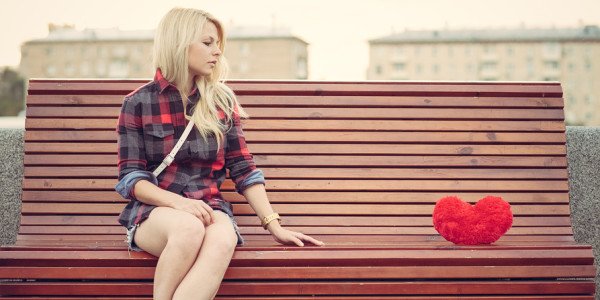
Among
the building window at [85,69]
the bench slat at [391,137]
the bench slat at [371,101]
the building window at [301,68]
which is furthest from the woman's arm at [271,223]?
the building window at [85,69]

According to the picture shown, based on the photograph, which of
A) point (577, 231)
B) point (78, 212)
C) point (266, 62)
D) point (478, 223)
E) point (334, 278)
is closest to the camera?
point (334, 278)

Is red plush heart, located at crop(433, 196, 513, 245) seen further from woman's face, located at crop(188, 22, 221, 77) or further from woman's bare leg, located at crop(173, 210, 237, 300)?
woman's face, located at crop(188, 22, 221, 77)

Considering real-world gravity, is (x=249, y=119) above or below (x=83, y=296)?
above

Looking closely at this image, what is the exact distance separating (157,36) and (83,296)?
1.15 metres

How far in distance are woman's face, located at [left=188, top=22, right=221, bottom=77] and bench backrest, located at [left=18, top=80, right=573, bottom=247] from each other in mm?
774

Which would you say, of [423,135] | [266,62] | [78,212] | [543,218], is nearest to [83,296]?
[78,212]

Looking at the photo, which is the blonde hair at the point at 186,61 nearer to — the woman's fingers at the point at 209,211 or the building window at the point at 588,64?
the woman's fingers at the point at 209,211

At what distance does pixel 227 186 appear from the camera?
4.27 meters

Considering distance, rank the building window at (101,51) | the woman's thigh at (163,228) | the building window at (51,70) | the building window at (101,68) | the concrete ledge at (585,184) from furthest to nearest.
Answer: the building window at (101,51) < the building window at (101,68) < the building window at (51,70) < the concrete ledge at (585,184) < the woman's thigh at (163,228)

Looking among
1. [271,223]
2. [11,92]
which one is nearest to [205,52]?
[271,223]

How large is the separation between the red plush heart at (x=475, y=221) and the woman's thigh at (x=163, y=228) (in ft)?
3.61

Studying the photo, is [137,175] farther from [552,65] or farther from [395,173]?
[552,65]

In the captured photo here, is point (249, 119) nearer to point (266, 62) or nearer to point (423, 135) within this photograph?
point (423, 135)

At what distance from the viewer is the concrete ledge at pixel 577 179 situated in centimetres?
454
